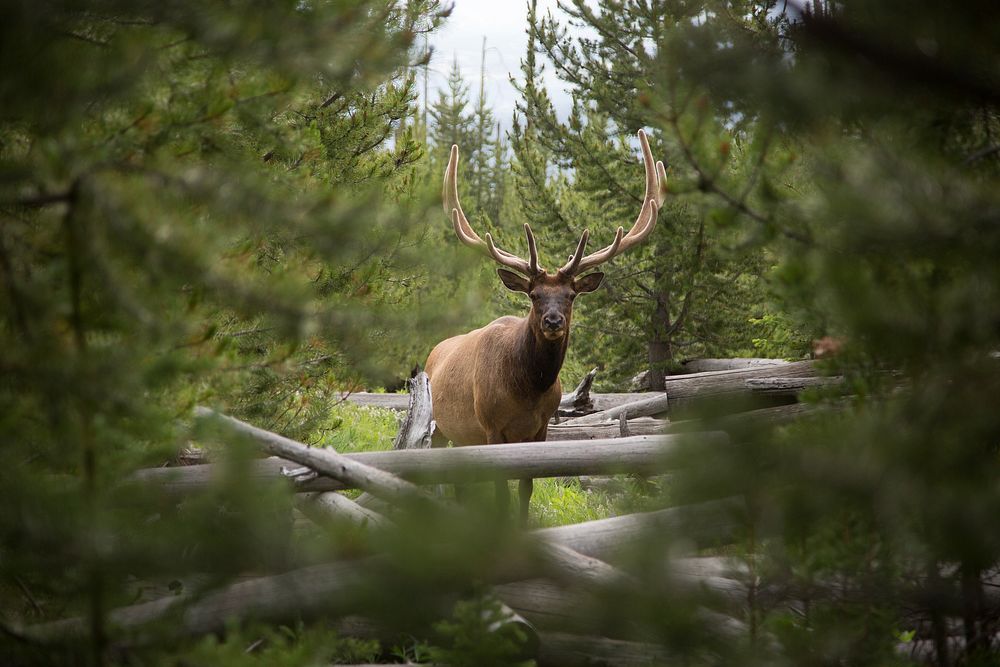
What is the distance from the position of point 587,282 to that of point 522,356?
87 centimetres

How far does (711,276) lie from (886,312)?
10.6 m

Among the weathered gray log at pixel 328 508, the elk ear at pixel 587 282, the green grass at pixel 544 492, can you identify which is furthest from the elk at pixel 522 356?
the weathered gray log at pixel 328 508

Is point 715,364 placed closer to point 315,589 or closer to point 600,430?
point 600,430

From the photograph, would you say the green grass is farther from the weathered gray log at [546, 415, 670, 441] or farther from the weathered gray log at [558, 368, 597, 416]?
the weathered gray log at [558, 368, 597, 416]

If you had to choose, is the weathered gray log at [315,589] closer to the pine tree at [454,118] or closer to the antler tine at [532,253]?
the antler tine at [532,253]

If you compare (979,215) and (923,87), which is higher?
(923,87)

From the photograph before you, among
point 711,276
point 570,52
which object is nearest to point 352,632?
point 711,276

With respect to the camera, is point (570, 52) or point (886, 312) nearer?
point (886, 312)

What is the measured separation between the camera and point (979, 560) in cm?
179

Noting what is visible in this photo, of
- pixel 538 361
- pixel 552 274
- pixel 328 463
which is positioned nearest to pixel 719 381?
pixel 538 361

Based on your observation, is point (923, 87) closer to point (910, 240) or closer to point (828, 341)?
point (910, 240)

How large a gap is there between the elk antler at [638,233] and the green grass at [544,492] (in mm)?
1912

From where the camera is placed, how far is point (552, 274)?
7.05 m

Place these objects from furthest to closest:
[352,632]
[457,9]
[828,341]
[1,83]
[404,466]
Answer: [457,9] → [404,466] → [352,632] → [828,341] → [1,83]
